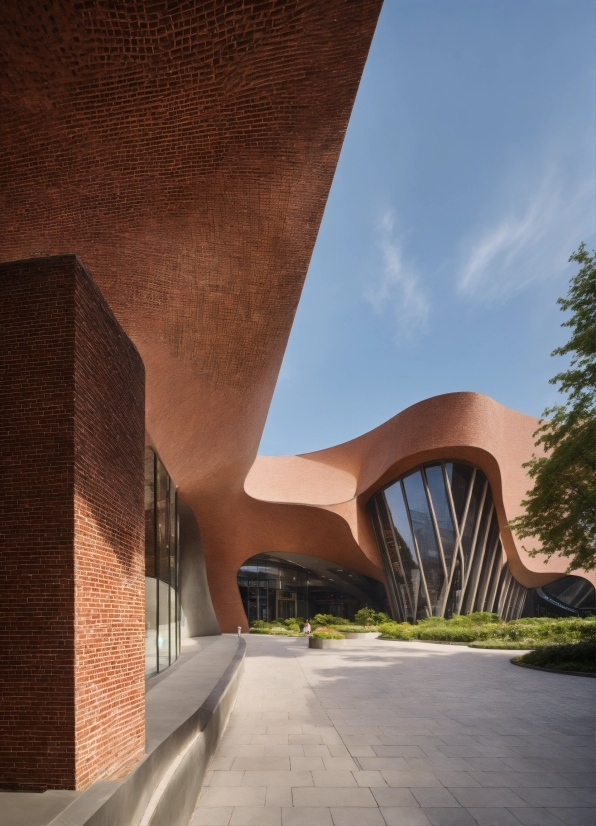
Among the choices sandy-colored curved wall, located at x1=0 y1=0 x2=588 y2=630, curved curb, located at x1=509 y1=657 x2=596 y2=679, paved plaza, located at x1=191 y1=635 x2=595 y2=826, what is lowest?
curved curb, located at x1=509 y1=657 x2=596 y2=679

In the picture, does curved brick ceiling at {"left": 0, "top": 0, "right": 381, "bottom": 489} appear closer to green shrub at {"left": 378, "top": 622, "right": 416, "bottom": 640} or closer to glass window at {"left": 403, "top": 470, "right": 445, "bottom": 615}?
green shrub at {"left": 378, "top": 622, "right": 416, "bottom": 640}

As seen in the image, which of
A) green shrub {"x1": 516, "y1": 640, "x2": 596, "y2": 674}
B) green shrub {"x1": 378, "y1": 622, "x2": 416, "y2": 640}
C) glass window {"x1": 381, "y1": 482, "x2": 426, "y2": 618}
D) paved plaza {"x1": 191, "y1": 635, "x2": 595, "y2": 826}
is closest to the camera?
paved plaza {"x1": 191, "y1": 635, "x2": 595, "y2": 826}

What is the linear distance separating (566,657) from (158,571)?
11.6 metres

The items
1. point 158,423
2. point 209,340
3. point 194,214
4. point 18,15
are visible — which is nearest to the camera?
point 18,15

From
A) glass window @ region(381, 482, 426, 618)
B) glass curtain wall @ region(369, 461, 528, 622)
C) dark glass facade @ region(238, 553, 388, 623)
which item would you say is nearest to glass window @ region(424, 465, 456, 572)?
glass curtain wall @ region(369, 461, 528, 622)

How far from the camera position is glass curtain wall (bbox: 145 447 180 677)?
48.2ft

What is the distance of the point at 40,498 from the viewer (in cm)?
512

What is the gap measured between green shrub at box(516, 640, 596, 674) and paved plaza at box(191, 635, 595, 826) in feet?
5.10

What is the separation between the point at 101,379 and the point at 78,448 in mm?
1008

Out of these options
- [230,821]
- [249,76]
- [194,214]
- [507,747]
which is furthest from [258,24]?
[507,747]

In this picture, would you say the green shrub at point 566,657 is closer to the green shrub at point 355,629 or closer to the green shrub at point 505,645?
the green shrub at point 505,645

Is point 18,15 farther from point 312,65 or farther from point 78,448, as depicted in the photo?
point 78,448

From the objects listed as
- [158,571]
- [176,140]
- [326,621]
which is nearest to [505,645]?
[326,621]

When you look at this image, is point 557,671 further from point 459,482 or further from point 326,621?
point 326,621
